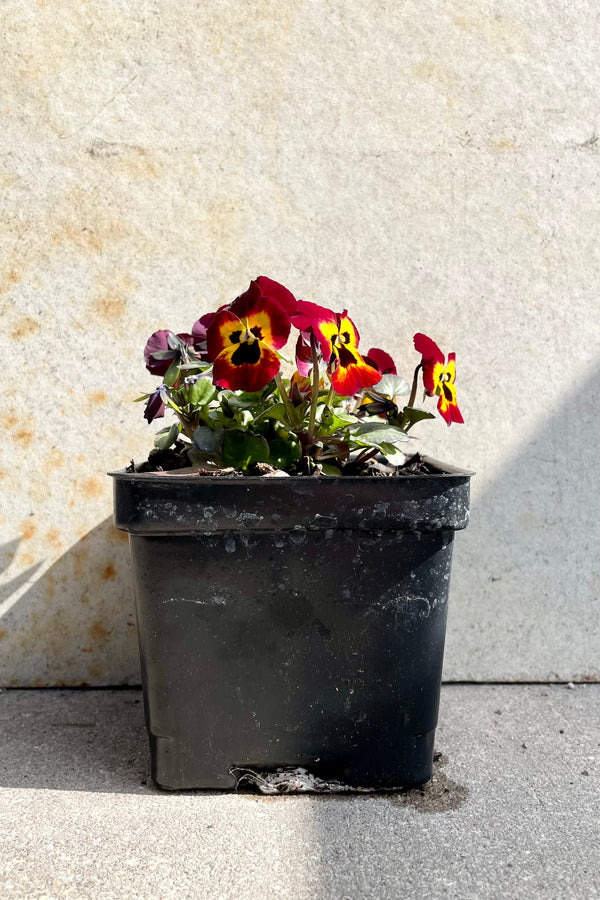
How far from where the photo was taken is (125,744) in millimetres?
1528

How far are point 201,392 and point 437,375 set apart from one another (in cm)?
41

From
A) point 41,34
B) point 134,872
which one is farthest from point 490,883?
point 41,34

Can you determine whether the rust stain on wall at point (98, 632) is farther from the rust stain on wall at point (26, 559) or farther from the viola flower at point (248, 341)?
the viola flower at point (248, 341)

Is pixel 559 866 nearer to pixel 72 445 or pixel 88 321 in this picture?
pixel 72 445

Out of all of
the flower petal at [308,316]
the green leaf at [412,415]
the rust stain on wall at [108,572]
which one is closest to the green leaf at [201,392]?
the flower petal at [308,316]

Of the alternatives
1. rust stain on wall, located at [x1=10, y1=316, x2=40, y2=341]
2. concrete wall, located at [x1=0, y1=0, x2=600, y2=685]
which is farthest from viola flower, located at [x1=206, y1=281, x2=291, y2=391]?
rust stain on wall, located at [x1=10, y1=316, x2=40, y2=341]

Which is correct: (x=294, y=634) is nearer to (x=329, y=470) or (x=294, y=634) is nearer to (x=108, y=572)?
(x=329, y=470)

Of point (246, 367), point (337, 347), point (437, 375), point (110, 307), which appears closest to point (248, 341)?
point (246, 367)

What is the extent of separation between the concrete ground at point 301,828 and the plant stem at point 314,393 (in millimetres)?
583

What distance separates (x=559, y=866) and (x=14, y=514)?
1264mm

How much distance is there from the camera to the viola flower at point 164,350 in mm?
1402

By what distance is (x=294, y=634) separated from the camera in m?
1.30

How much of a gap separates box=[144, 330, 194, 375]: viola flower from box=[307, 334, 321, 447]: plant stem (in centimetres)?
25

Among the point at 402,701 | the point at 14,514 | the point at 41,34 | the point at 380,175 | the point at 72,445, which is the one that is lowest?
the point at 402,701
